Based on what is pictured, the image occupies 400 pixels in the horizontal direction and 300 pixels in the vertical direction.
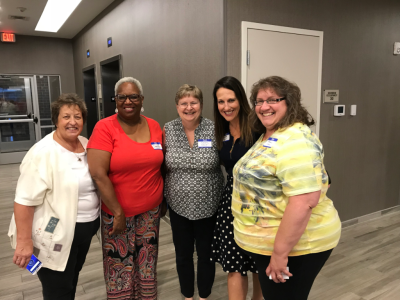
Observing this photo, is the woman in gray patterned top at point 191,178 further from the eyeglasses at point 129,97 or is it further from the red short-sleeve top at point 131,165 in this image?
the eyeglasses at point 129,97

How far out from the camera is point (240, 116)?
1.78 metres

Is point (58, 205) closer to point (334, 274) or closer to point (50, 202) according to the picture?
point (50, 202)

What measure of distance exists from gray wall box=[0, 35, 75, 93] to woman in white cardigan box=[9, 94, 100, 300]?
21.6 feet

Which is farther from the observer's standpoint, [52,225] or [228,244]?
[228,244]

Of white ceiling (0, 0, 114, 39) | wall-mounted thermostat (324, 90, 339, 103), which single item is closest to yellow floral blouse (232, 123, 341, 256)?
wall-mounted thermostat (324, 90, 339, 103)

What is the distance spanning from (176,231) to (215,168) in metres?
0.51

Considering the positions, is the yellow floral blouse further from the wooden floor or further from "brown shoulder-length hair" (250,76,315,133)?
the wooden floor

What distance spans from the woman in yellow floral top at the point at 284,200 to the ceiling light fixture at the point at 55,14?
4.50 m

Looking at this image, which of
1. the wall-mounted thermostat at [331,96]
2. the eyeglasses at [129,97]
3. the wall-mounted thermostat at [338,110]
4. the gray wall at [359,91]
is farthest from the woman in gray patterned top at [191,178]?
the wall-mounted thermostat at [338,110]

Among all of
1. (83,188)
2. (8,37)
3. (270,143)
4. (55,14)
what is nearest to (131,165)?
(83,188)

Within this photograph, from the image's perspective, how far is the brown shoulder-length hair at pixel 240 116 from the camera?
1.70 m

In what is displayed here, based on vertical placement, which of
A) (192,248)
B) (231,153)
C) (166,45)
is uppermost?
(166,45)

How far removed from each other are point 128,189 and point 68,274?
55 cm

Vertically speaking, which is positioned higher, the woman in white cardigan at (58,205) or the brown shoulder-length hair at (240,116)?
the brown shoulder-length hair at (240,116)
